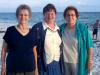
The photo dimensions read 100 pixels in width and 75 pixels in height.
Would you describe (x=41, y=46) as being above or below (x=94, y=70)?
above

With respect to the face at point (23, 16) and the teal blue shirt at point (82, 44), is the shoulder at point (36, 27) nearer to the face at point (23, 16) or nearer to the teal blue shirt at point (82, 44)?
the face at point (23, 16)

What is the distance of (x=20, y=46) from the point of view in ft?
19.2

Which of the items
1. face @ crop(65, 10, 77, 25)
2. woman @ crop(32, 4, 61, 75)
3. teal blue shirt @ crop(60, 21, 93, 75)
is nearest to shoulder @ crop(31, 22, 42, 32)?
woman @ crop(32, 4, 61, 75)

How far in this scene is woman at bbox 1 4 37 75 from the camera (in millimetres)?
5852

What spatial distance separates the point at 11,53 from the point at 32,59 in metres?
0.37

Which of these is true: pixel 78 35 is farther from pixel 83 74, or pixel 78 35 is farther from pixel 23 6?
pixel 23 6

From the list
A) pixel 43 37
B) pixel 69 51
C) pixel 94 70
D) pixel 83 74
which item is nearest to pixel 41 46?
pixel 43 37

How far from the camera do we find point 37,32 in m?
6.13

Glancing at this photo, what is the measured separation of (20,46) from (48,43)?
1.98ft

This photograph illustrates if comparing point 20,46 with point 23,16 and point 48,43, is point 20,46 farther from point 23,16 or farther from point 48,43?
point 48,43

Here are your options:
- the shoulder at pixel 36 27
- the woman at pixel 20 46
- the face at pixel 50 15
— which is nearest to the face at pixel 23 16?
the woman at pixel 20 46

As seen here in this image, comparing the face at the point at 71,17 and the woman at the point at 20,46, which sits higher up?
the face at the point at 71,17

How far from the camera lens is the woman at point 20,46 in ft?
19.2

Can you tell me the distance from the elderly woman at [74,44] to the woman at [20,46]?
2.60 feet
